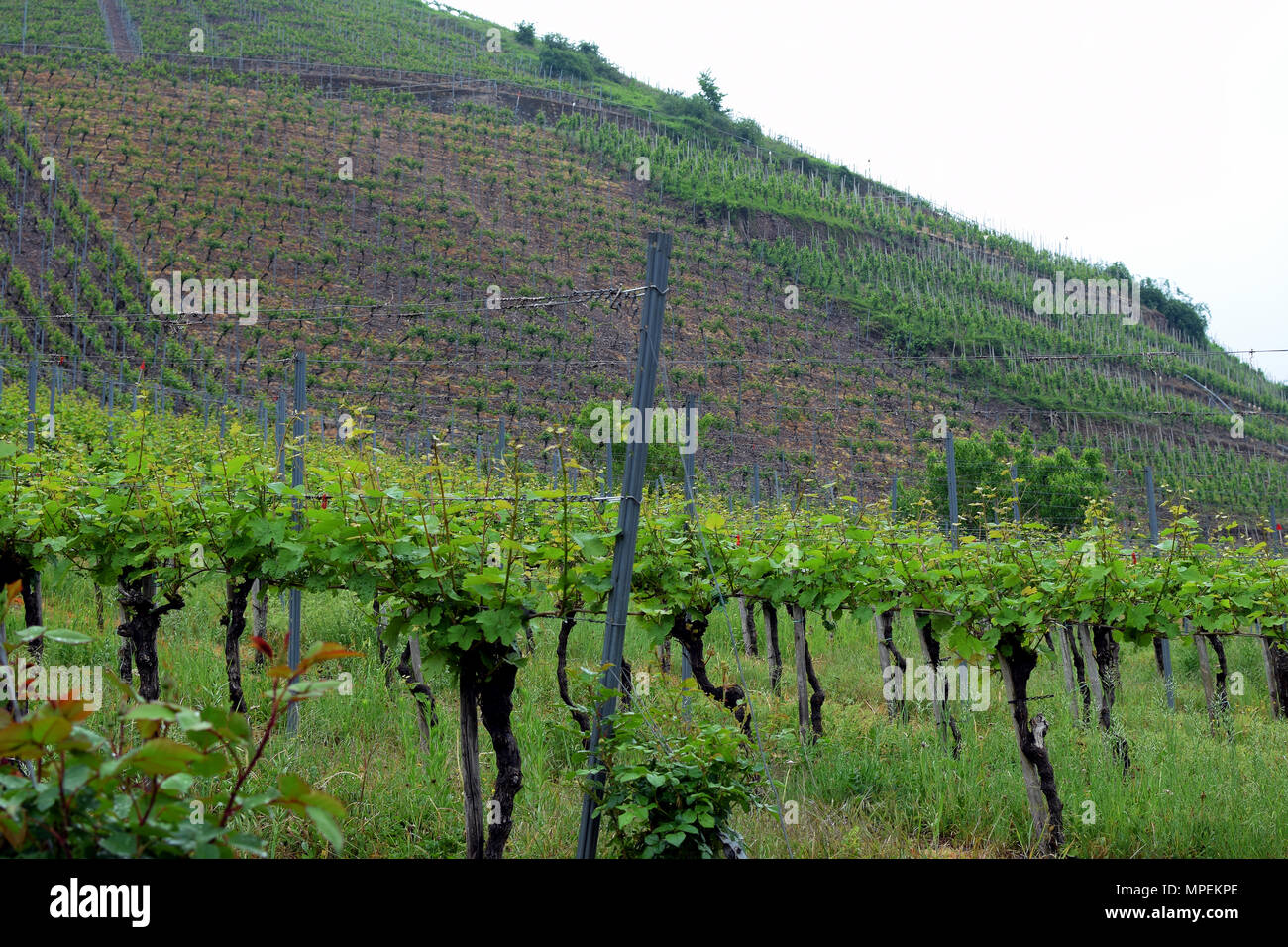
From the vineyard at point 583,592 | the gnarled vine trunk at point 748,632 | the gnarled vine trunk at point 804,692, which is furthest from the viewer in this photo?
the gnarled vine trunk at point 748,632

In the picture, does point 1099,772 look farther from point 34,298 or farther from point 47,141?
point 47,141

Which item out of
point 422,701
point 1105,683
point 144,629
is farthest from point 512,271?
point 422,701

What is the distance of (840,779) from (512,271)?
3244 cm

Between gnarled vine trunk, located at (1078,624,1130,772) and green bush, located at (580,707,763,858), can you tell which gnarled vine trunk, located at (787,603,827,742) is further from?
green bush, located at (580,707,763,858)

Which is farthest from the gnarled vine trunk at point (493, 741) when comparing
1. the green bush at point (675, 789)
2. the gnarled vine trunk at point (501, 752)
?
the green bush at point (675, 789)

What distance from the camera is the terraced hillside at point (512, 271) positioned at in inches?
894

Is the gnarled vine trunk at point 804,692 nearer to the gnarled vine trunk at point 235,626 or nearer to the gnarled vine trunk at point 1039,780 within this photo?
the gnarled vine trunk at point 1039,780

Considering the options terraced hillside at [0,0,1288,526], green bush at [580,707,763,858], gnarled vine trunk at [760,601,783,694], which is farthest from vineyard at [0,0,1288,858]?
terraced hillside at [0,0,1288,526]

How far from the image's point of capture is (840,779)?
4.24 m

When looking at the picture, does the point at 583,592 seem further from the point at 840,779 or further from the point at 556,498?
the point at 840,779

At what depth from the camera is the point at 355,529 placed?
8.83ft

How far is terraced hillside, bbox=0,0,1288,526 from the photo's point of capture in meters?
22.7

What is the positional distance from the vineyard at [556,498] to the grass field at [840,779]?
0.03m
